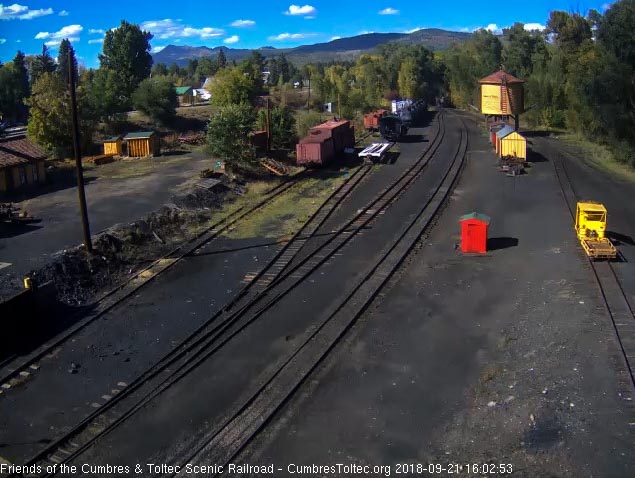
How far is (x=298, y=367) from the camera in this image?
39.6 feet

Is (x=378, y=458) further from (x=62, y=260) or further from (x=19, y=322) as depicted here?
(x=62, y=260)

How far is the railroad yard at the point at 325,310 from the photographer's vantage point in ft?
31.9

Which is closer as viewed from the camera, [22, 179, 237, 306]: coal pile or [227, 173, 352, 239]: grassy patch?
[22, 179, 237, 306]: coal pile

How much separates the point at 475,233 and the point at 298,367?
9.18m

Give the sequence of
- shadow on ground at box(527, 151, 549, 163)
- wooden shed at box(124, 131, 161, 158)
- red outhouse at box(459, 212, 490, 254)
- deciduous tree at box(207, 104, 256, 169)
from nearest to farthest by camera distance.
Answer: red outhouse at box(459, 212, 490, 254)
deciduous tree at box(207, 104, 256, 169)
shadow on ground at box(527, 151, 549, 163)
wooden shed at box(124, 131, 161, 158)

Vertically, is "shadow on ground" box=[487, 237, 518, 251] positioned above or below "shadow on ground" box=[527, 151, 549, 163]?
below

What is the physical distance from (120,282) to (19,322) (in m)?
3.64

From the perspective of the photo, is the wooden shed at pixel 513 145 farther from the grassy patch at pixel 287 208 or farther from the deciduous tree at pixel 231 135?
the deciduous tree at pixel 231 135

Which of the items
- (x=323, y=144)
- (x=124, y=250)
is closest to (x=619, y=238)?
(x=124, y=250)

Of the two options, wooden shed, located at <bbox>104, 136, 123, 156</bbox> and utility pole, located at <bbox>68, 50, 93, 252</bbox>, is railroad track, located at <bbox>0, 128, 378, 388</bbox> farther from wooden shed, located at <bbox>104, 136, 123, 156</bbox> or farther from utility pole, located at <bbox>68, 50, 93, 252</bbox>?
wooden shed, located at <bbox>104, 136, 123, 156</bbox>

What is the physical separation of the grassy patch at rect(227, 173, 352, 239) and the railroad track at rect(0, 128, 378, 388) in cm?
39

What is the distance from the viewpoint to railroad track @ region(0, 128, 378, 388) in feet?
41.4

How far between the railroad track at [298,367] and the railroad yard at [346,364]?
0.04 m

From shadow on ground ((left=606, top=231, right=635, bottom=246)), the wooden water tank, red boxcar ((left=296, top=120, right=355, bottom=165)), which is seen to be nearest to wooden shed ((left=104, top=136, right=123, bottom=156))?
red boxcar ((left=296, top=120, right=355, bottom=165))
